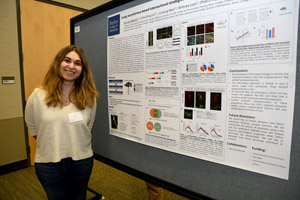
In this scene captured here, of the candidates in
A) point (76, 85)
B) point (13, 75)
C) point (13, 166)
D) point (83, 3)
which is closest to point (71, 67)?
point (76, 85)

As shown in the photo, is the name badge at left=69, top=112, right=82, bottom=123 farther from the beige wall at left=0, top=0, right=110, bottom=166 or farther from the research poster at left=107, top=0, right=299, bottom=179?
the beige wall at left=0, top=0, right=110, bottom=166

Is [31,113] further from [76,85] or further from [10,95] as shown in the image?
[10,95]

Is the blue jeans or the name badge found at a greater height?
the name badge

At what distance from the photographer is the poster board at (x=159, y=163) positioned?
0.75 meters

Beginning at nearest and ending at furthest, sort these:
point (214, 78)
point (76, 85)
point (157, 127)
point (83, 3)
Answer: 1. point (214, 78)
2. point (157, 127)
3. point (76, 85)
4. point (83, 3)

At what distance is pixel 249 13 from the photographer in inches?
29.1

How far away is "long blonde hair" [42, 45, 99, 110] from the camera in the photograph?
3.79 ft

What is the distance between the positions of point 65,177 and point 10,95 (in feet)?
5.94

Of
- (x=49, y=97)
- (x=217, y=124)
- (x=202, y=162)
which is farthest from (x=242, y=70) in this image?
(x=49, y=97)

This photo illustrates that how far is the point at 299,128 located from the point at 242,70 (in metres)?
0.29

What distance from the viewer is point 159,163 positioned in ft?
3.52

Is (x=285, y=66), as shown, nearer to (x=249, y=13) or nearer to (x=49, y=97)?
(x=249, y=13)

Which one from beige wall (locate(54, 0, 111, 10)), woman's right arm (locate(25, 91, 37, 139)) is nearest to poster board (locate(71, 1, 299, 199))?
woman's right arm (locate(25, 91, 37, 139))

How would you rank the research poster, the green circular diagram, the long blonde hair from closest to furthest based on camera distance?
the research poster → the green circular diagram → the long blonde hair
